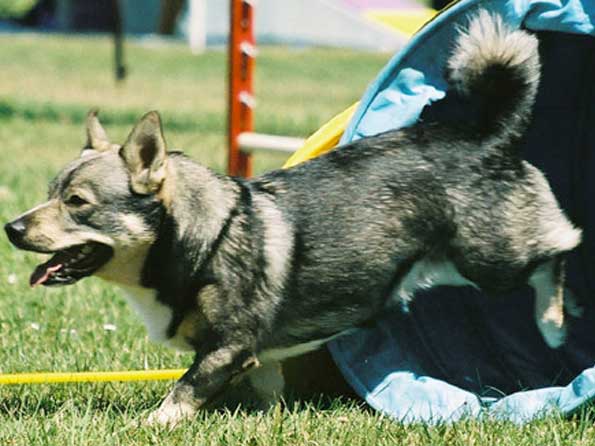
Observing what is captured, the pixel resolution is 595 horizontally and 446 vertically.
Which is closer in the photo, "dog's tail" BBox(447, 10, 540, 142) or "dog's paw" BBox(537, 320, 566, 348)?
"dog's tail" BBox(447, 10, 540, 142)

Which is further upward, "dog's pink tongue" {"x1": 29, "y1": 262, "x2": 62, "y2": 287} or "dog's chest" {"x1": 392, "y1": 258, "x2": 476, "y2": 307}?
"dog's pink tongue" {"x1": 29, "y1": 262, "x2": 62, "y2": 287}

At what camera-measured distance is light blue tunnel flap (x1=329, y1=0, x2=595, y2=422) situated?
4.46 meters

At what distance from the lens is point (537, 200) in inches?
183

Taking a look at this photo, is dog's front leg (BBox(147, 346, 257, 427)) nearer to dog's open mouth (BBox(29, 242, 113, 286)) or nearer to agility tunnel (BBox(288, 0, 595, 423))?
dog's open mouth (BBox(29, 242, 113, 286))

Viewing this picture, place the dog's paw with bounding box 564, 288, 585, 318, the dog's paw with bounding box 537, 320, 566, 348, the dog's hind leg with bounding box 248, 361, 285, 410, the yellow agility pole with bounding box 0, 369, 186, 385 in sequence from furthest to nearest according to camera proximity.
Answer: the dog's paw with bounding box 564, 288, 585, 318 → the dog's paw with bounding box 537, 320, 566, 348 → the dog's hind leg with bounding box 248, 361, 285, 410 → the yellow agility pole with bounding box 0, 369, 186, 385

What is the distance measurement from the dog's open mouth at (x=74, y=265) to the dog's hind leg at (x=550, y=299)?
1.66 metres

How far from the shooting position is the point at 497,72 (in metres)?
4.66

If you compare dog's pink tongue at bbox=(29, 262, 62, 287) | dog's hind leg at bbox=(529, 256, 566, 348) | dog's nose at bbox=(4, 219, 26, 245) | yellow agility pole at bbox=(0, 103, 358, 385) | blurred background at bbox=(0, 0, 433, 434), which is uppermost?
dog's nose at bbox=(4, 219, 26, 245)

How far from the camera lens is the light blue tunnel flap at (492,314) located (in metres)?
4.46

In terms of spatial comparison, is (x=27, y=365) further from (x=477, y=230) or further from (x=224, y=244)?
(x=477, y=230)

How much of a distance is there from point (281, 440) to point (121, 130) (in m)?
8.83

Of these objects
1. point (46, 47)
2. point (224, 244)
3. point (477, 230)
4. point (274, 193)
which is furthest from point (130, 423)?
point (46, 47)

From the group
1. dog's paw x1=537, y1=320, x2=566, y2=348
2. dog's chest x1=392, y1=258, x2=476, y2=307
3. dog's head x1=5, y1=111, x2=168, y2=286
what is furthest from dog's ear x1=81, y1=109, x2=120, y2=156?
dog's paw x1=537, y1=320, x2=566, y2=348

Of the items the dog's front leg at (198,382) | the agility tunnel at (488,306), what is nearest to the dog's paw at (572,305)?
the agility tunnel at (488,306)
